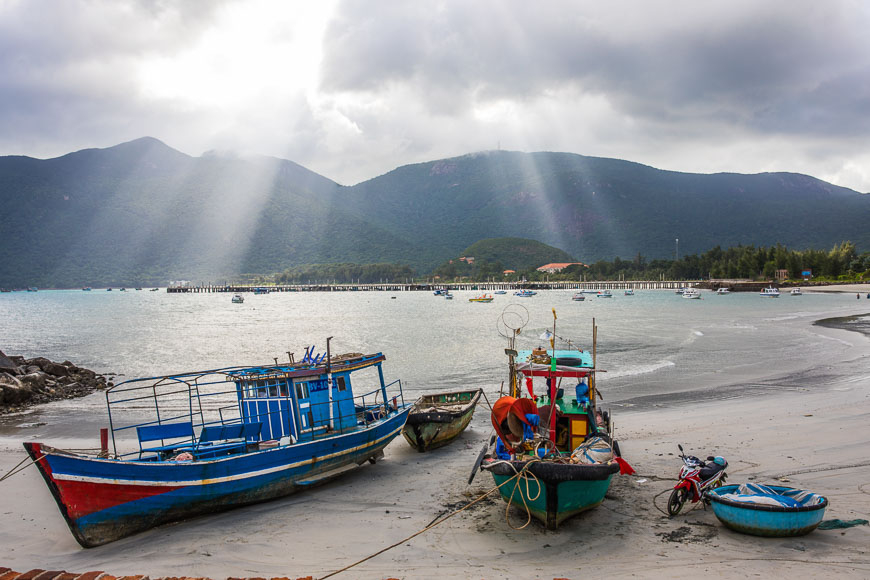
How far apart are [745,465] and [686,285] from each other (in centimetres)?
18296

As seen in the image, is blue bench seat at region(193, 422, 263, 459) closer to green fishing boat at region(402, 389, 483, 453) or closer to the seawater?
green fishing boat at region(402, 389, 483, 453)

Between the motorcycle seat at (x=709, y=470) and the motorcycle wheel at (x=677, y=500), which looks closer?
the motorcycle wheel at (x=677, y=500)

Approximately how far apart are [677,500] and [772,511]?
1.59 meters

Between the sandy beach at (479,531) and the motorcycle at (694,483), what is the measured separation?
0.26 m

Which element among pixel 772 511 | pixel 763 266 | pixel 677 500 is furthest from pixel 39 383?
pixel 763 266

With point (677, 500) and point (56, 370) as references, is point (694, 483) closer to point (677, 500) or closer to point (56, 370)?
point (677, 500)

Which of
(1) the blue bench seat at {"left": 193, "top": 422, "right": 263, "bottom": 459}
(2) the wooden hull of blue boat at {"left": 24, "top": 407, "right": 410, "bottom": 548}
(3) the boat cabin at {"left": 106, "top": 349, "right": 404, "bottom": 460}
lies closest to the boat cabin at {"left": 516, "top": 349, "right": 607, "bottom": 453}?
(3) the boat cabin at {"left": 106, "top": 349, "right": 404, "bottom": 460}

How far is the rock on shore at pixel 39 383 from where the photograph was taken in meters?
23.1

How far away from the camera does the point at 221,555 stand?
359 inches

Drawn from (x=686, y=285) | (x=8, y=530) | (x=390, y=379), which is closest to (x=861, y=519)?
(x=8, y=530)

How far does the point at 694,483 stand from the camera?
9.57 meters

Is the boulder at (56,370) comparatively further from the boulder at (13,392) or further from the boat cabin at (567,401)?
the boat cabin at (567,401)

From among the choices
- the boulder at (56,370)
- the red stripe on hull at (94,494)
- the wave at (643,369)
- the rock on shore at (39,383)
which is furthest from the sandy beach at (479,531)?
the boulder at (56,370)

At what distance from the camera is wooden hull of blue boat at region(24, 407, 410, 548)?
9125 millimetres
